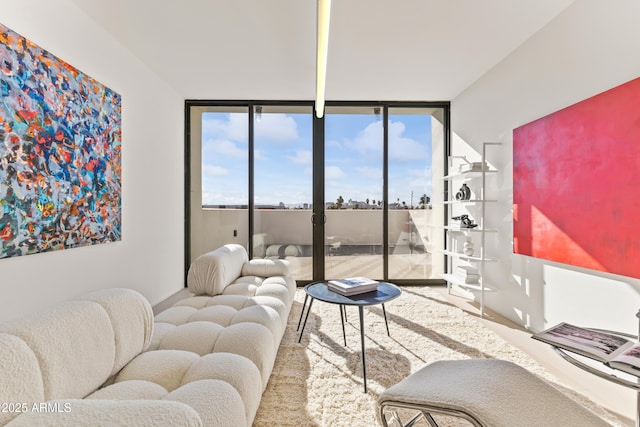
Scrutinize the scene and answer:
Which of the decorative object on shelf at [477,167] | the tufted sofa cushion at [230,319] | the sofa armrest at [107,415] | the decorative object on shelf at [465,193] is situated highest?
the decorative object on shelf at [477,167]

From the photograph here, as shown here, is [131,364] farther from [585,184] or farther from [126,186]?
[585,184]

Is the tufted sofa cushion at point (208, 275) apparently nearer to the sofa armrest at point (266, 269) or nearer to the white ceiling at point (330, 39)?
the sofa armrest at point (266, 269)

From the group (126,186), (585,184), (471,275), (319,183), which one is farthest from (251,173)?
(585,184)

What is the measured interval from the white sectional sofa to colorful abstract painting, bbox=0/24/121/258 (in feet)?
3.30

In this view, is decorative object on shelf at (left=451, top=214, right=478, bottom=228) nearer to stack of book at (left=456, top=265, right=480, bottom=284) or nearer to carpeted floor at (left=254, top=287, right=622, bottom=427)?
stack of book at (left=456, top=265, right=480, bottom=284)

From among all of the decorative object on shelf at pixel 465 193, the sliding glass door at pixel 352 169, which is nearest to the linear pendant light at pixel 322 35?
the sliding glass door at pixel 352 169

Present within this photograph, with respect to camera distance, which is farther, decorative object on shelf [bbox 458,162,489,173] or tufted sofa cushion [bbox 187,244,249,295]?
decorative object on shelf [bbox 458,162,489,173]

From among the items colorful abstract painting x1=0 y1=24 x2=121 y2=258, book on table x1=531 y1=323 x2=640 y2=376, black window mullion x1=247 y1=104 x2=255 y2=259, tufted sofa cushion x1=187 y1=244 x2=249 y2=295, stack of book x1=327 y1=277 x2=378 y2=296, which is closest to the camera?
book on table x1=531 y1=323 x2=640 y2=376

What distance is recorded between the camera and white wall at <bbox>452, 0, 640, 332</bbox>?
6.41 ft

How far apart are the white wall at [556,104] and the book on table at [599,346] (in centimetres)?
98

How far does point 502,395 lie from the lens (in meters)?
1.14

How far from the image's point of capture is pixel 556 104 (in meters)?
2.44

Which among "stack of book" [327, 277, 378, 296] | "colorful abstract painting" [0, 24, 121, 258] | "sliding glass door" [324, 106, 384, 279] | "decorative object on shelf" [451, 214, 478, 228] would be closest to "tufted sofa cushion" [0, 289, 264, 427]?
"stack of book" [327, 277, 378, 296]

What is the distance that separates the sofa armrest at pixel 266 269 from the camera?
10.3 feet
